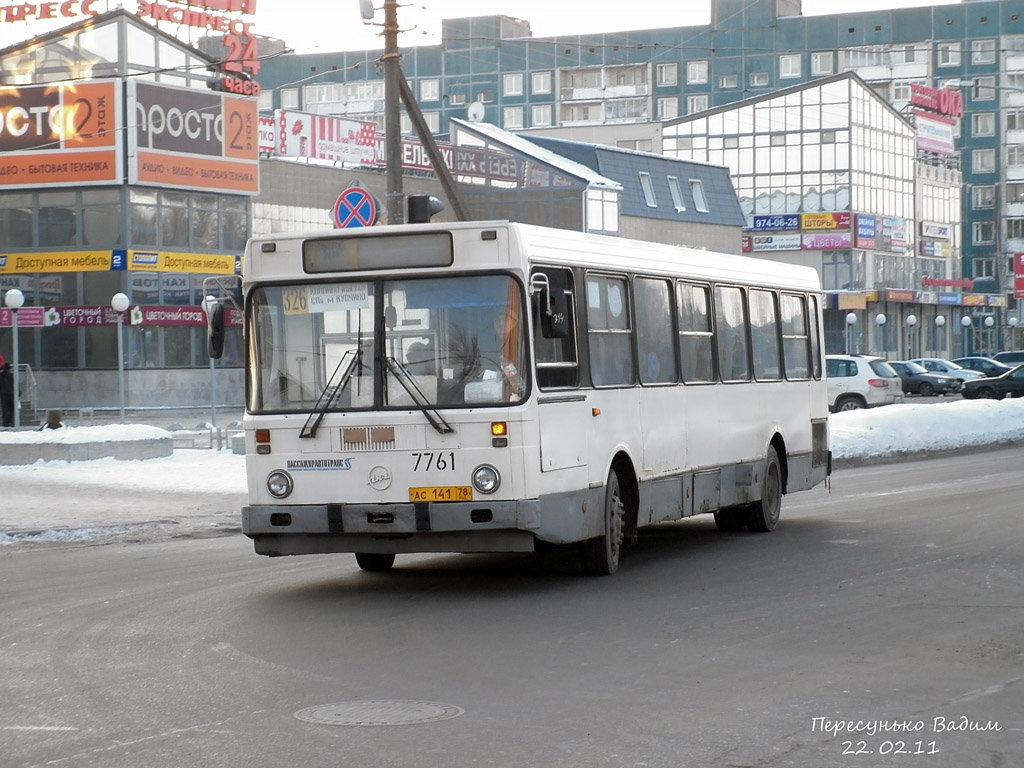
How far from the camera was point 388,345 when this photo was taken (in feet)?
37.8

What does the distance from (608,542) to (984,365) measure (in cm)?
6049

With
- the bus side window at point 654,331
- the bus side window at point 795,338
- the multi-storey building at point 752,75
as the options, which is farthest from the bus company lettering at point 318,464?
the multi-storey building at point 752,75

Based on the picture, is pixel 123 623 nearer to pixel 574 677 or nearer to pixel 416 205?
pixel 574 677

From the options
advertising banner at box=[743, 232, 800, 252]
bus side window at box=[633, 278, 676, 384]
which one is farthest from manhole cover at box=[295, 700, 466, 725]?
advertising banner at box=[743, 232, 800, 252]

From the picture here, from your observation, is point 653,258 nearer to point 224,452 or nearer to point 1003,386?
point 224,452

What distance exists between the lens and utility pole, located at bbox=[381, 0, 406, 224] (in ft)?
68.5

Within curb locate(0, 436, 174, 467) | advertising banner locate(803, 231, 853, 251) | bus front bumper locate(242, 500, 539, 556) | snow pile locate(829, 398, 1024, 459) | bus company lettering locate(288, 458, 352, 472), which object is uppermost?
advertising banner locate(803, 231, 853, 251)

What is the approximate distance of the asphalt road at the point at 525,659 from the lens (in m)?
6.71

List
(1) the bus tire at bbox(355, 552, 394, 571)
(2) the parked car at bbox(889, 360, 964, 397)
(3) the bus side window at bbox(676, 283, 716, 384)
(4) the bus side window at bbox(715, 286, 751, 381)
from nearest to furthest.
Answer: (1) the bus tire at bbox(355, 552, 394, 571) → (3) the bus side window at bbox(676, 283, 716, 384) → (4) the bus side window at bbox(715, 286, 751, 381) → (2) the parked car at bbox(889, 360, 964, 397)

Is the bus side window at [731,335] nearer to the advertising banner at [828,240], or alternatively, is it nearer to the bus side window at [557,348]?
the bus side window at [557,348]

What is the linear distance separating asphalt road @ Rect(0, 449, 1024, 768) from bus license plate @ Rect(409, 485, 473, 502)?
2.27ft

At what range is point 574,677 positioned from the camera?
8312mm

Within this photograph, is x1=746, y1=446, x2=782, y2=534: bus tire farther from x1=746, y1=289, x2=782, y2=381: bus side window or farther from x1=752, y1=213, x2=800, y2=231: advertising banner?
x1=752, y1=213, x2=800, y2=231: advertising banner

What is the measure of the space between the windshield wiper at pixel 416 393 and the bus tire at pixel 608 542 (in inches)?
66.2
